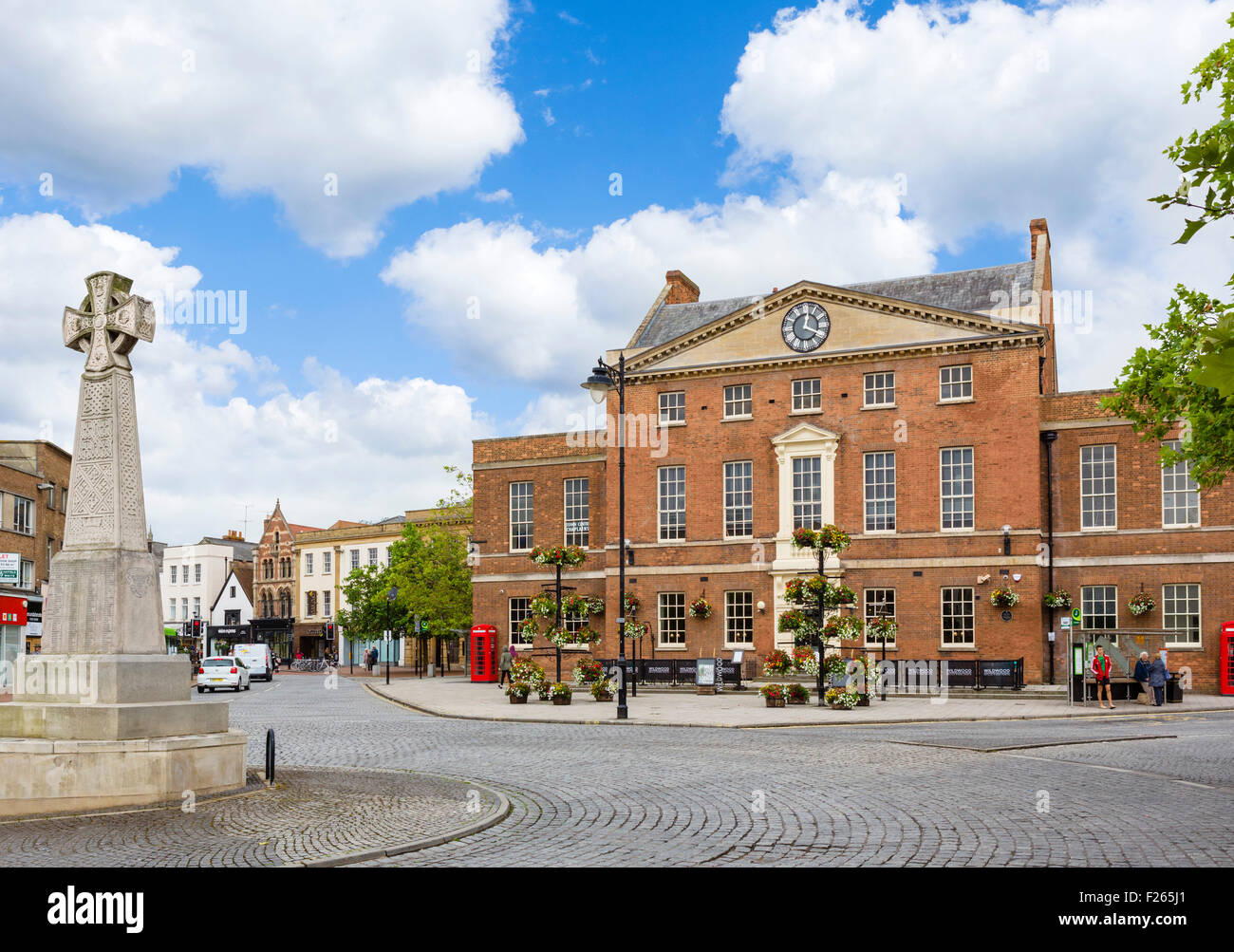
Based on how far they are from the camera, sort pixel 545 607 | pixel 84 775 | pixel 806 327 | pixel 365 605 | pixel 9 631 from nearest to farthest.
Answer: pixel 84 775, pixel 545 607, pixel 806 327, pixel 9 631, pixel 365 605

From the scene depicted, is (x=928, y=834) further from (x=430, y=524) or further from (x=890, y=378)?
(x=430, y=524)

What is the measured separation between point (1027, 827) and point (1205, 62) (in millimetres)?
13512

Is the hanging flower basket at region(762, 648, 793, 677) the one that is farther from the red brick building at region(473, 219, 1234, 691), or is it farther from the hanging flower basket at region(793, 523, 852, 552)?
the red brick building at region(473, 219, 1234, 691)

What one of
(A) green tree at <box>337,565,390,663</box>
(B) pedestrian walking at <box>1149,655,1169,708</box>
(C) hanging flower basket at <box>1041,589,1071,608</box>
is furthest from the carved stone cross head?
(A) green tree at <box>337,565,390,663</box>

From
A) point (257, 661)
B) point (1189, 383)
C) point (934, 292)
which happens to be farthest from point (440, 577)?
point (1189, 383)

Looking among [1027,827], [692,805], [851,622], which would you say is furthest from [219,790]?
[851,622]

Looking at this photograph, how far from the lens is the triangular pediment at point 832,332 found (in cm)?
3791

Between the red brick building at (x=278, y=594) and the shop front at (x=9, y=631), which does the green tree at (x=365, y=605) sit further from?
the shop front at (x=9, y=631)

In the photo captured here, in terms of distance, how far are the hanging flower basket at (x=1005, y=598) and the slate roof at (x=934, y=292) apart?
32.0 ft

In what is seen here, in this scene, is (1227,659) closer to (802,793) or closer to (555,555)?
(555,555)

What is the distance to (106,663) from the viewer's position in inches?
450

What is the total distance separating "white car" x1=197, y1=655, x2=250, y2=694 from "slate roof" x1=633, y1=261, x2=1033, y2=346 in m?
20.5

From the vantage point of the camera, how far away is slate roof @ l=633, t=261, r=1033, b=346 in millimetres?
39719

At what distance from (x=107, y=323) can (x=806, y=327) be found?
103 ft
